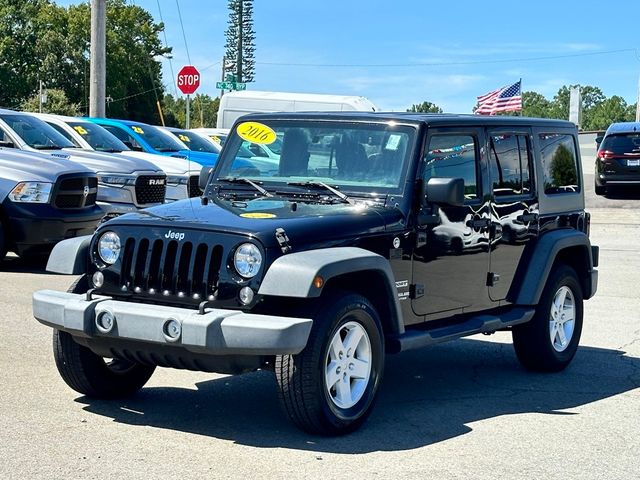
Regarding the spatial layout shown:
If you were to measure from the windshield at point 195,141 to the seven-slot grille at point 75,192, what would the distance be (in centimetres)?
797

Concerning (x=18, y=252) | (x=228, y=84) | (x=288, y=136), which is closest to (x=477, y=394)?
(x=288, y=136)

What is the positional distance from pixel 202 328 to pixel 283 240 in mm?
688

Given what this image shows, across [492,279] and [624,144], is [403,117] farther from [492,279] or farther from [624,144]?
[624,144]

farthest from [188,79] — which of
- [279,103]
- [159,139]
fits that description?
[279,103]

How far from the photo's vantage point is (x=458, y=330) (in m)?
7.06

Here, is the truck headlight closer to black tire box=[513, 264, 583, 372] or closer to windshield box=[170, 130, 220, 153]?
black tire box=[513, 264, 583, 372]

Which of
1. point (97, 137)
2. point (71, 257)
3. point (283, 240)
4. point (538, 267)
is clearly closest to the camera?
point (283, 240)

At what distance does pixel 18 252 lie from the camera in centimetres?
1273

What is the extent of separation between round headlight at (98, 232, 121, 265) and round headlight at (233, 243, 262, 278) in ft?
2.68

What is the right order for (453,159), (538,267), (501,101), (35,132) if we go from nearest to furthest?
(453,159) → (538,267) → (35,132) → (501,101)

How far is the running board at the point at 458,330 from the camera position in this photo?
6.53m

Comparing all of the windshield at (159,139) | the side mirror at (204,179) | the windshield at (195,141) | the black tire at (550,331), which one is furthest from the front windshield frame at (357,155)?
the windshield at (195,141)

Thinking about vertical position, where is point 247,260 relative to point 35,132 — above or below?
below

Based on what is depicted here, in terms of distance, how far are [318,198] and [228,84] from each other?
3096 cm
